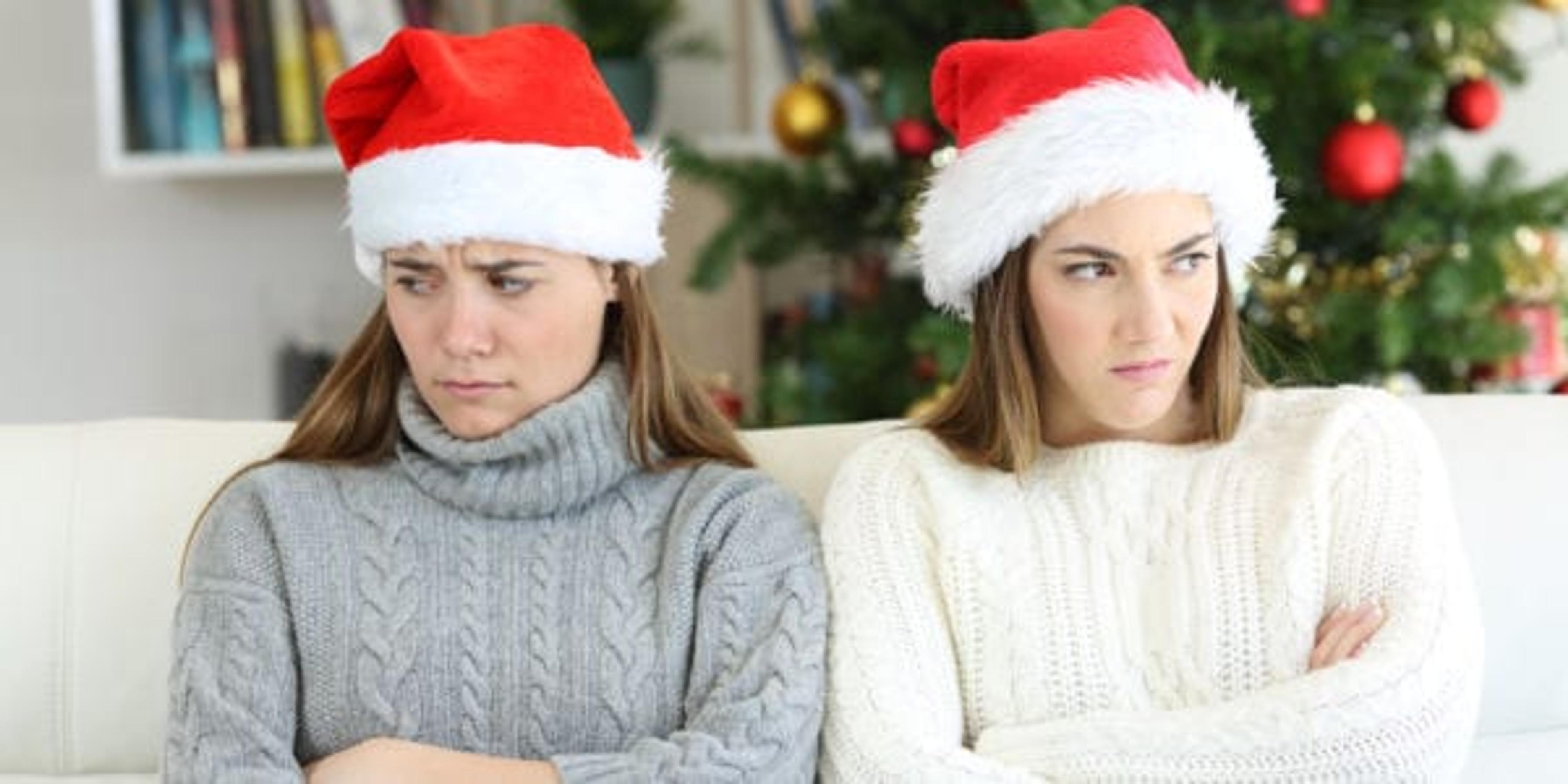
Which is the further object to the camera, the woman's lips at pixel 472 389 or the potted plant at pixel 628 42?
the potted plant at pixel 628 42

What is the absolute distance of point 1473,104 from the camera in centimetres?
282

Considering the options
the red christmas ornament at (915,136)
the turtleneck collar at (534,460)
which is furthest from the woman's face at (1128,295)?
the red christmas ornament at (915,136)

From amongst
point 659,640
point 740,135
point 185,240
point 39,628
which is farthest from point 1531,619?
point 185,240

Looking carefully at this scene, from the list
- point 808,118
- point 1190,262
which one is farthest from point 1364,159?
point 1190,262

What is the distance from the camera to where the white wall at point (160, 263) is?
12.2 feet

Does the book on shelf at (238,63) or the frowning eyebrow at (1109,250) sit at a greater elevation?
the book on shelf at (238,63)

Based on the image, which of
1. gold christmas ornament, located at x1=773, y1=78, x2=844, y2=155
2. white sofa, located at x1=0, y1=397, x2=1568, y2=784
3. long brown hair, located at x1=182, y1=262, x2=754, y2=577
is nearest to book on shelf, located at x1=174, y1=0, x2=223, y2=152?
gold christmas ornament, located at x1=773, y1=78, x2=844, y2=155

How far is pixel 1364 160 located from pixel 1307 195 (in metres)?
0.17

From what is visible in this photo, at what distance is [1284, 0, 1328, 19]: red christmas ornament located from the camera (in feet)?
8.92

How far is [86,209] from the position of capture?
379 centimetres

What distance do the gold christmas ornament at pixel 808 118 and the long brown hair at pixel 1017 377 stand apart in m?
1.22

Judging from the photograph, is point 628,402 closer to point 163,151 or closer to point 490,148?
point 490,148

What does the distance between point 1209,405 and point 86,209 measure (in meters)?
2.41

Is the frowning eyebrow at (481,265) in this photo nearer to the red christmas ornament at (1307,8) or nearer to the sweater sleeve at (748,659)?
the sweater sleeve at (748,659)
